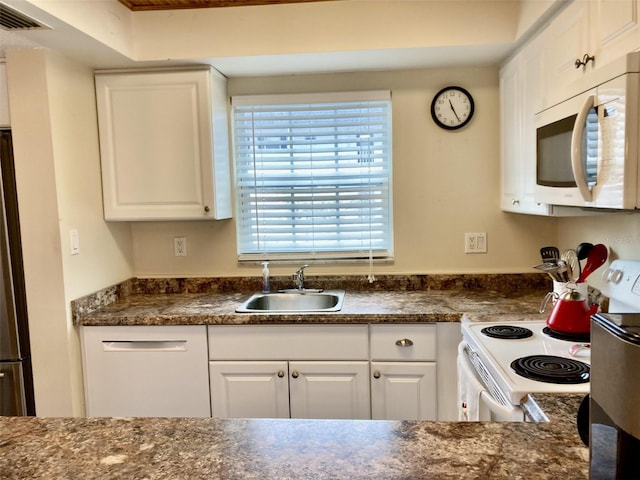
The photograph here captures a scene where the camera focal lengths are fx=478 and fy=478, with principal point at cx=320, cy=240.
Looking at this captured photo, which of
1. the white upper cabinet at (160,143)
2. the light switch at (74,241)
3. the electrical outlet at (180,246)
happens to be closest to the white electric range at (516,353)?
the white upper cabinet at (160,143)

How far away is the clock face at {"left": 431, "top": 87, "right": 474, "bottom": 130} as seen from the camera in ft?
8.68

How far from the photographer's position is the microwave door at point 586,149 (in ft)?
4.66

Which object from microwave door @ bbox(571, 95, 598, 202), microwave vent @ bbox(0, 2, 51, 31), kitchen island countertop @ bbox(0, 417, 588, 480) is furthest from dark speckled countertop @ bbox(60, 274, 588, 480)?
microwave vent @ bbox(0, 2, 51, 31)

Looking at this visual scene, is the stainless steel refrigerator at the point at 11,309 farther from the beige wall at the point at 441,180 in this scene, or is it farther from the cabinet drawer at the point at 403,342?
the cabinet drawer at the point at 403,342

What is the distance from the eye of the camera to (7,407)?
232 cm

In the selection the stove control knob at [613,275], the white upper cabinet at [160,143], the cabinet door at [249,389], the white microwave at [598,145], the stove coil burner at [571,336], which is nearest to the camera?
the white microwave at [598,145]

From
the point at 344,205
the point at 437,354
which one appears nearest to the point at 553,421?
the point at 437,354

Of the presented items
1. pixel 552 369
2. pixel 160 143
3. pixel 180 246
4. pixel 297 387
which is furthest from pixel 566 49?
pixel 180 246

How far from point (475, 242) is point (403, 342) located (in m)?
0.87

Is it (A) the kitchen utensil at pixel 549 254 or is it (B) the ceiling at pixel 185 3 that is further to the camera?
(B) the ceiling at pixel 185 3

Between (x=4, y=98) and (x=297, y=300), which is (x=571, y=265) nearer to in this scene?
(x=297, y=300)

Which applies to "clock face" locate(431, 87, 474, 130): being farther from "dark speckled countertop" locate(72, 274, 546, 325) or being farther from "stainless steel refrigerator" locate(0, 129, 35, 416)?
"stainless steel refrigerator" locate(0, 129, 35, 416)

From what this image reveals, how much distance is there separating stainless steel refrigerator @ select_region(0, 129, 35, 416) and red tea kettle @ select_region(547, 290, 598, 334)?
233 centimetres

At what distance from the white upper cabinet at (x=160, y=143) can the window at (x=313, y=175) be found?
11.7 inches
